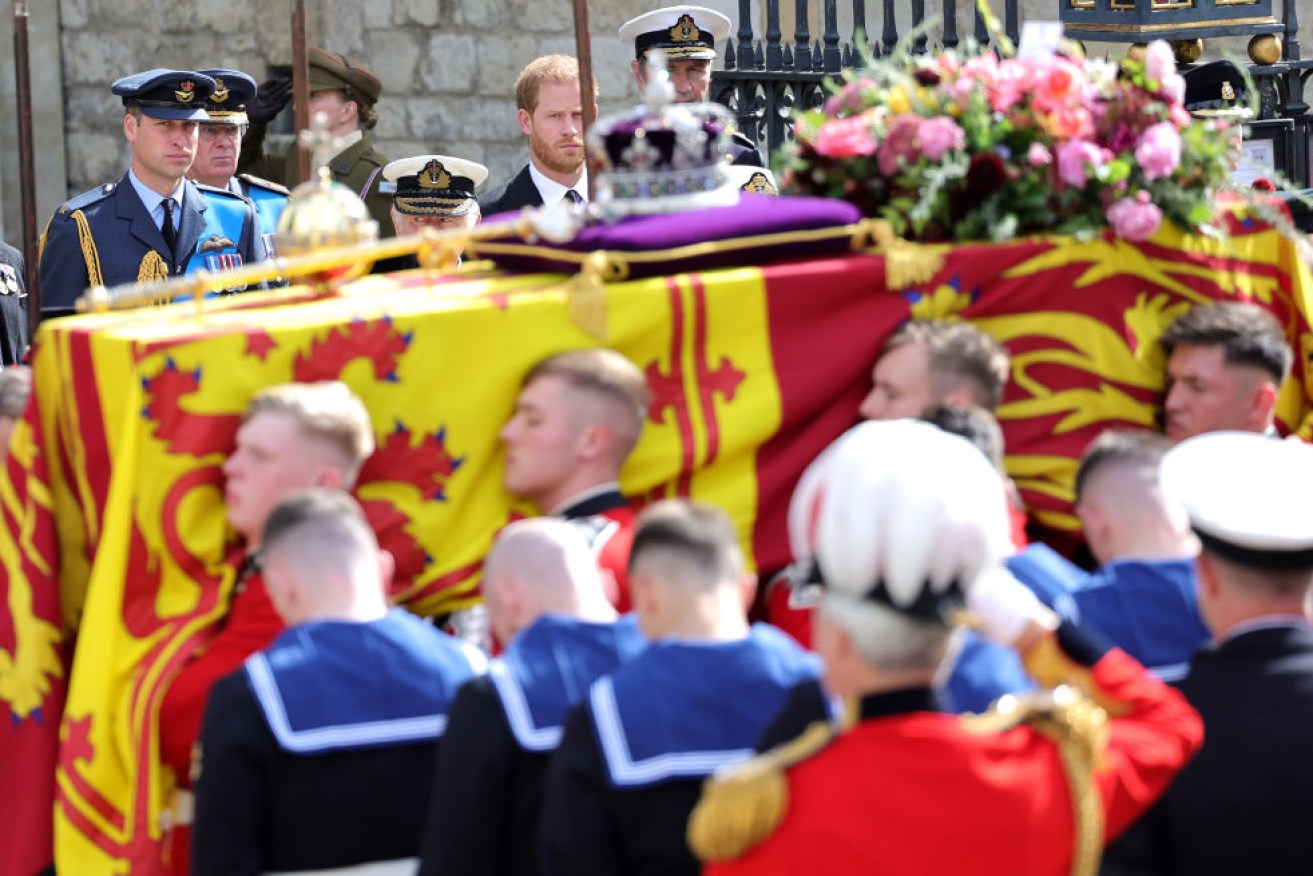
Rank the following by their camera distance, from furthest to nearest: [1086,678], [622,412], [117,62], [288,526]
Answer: [117,62]
[622,412]
[288,526]
[1086,678]

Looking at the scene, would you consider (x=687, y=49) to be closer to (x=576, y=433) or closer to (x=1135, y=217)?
(x=1135, y=217)

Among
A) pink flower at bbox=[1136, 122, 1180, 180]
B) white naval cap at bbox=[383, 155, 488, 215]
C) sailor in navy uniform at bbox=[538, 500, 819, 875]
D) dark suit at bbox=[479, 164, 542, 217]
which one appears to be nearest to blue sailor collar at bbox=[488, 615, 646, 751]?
sailor in navy uniform at bbox=[538, 500, 819, 875]

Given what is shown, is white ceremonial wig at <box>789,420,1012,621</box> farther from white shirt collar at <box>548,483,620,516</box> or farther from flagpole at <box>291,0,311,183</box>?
flagpole at <box>291,0,311,183</box>

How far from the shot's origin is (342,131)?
8.27m

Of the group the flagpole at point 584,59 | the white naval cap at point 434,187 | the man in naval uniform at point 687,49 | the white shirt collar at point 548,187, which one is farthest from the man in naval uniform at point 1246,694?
the man in naval uniform at point 687,49

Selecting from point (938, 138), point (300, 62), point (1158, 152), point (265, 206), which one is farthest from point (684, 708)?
point (265, 206)

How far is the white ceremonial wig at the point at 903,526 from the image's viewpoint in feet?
8.39

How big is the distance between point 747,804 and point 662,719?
52 cm

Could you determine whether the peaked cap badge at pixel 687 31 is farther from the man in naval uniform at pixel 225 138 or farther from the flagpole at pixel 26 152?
the flagpole at pixel 26 152

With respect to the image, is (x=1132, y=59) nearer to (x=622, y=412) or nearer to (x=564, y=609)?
(x=622, y=412)

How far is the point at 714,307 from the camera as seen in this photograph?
4176 millimetres

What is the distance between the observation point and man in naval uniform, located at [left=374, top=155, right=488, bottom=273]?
6879 millimetres

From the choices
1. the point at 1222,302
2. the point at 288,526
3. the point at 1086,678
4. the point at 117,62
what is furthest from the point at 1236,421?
the point at 117,62

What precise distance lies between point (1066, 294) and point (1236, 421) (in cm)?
41
